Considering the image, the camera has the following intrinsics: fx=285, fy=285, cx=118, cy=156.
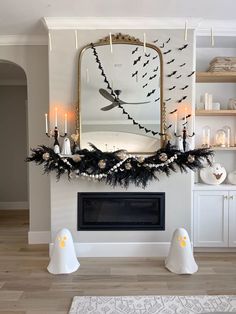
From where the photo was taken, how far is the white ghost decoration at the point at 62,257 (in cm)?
294

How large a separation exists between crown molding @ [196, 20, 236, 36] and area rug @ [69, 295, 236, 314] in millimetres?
2887

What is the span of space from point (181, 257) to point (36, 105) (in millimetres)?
2584

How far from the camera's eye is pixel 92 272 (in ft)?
9.80

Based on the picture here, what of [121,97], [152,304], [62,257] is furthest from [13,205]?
[152,304]

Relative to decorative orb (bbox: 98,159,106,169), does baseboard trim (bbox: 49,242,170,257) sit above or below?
below

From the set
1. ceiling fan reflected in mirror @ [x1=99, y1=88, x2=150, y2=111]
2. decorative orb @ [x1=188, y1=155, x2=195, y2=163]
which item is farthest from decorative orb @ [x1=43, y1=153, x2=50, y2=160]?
decorative orb @ [x1=188, y1=155, x2=195, y2=163]

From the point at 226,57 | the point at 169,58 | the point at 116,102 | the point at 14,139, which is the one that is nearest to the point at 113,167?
the point at 116,102

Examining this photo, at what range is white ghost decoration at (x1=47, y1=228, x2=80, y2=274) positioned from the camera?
2.94 metres

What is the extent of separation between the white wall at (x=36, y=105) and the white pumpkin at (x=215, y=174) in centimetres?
208

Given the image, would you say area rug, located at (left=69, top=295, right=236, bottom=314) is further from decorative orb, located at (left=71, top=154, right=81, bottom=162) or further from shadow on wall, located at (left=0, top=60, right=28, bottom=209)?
shadow on wall, located at (left=0, top=60, right=28, bottom=209)

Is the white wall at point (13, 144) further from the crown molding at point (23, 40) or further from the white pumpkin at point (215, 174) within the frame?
the white pumpkin at point (215, 174)

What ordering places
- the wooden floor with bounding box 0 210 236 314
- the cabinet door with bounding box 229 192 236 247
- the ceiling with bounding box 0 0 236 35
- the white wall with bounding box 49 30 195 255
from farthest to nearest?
1. the cabinet door with bounding box 229 192 236 247
2. the white wall with bounding box 49 30 195 255
3. the ceiling with bounding box 0 0 236 35
4. the wooden floor with bounding box 0 210 236 314

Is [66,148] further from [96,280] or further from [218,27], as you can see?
[218,27]

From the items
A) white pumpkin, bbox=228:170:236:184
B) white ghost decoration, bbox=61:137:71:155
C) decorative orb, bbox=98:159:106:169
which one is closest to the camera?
decorative orb, bbox=98:159:106:169
